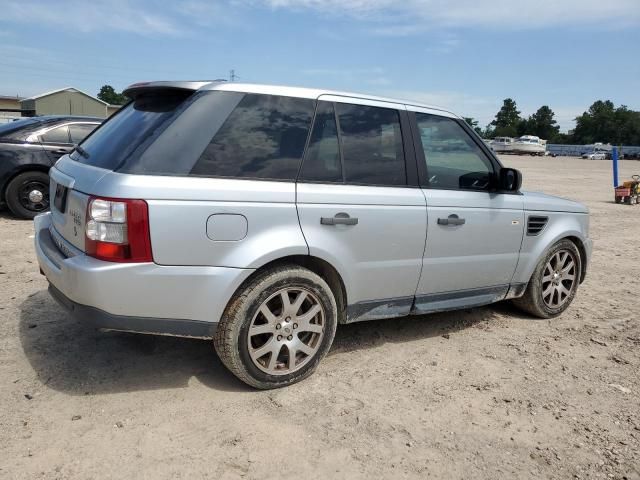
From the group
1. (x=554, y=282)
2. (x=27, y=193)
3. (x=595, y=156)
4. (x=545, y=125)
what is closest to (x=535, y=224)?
(x=554, y=282)

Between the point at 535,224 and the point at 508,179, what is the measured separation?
22.8 inches

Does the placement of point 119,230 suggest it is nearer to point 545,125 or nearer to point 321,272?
point 321,272

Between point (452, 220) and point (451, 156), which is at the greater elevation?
point (451, 156)

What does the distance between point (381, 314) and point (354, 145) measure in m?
1.21

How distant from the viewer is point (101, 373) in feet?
11.4

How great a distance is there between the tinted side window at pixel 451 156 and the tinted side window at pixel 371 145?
0.27 meters

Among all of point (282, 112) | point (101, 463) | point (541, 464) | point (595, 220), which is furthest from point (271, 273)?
point (595, 220)

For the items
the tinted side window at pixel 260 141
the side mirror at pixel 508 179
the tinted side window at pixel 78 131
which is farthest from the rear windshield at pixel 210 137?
the tinted side window at pixel 78 131

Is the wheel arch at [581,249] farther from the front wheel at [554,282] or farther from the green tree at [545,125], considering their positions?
the green tree at [545,125]

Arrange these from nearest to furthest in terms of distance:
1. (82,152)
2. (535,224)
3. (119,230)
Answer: (119,230), (82,152), (535,224)

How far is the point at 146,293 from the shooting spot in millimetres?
2914

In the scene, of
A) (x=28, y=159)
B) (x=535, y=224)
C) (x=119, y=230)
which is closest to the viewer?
(x=119, y=230)

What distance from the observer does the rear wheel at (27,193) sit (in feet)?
26.6

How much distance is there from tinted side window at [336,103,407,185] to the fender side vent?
4.71ft
